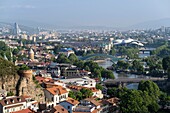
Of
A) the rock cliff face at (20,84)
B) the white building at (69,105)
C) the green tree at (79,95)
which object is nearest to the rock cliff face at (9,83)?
the rock cliff face at (20,84)

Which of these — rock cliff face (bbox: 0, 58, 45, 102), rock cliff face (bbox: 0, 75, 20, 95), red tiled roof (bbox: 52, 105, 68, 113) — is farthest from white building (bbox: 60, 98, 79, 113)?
rock cliff face (bbox: 0, 75, 20, 95)

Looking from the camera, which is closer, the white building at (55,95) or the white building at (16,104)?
the white building at (16,104)

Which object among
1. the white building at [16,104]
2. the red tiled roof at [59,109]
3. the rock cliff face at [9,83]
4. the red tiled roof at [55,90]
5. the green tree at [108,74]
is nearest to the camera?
the white building at [16,104]

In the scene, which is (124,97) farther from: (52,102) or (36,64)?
(36,64)

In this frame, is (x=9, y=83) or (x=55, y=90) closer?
(x=9, y=83)

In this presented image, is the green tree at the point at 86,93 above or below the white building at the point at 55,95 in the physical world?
below

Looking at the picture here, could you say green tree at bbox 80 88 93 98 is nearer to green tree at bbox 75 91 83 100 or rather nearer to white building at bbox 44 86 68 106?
green tree at bbox 75 91 83 100

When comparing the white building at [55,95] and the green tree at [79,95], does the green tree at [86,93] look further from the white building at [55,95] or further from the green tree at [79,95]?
the white building at [55,95]

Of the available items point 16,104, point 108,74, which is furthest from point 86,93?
point 108,74

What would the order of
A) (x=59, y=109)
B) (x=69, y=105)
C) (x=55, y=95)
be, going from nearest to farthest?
(x=59, y=109), (x=69, y=105), (x=55, y=95)

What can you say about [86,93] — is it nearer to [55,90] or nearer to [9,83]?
[55,90]

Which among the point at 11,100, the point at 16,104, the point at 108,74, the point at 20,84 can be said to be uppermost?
the point at 20,84
